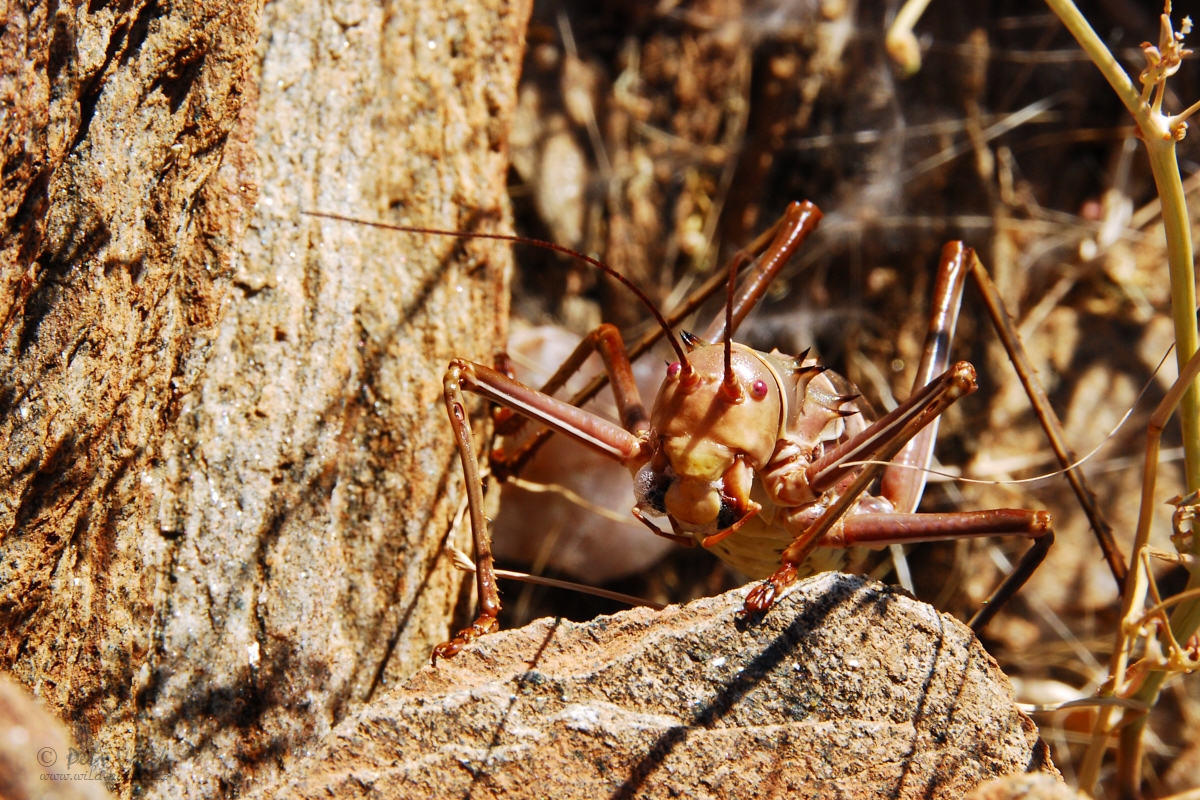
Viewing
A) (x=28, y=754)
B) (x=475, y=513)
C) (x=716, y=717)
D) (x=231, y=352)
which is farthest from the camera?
(x=231, y=352)

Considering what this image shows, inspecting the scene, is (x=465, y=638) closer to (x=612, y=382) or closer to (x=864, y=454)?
(x=612, y=382)

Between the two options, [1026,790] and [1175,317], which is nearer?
[1026,790]

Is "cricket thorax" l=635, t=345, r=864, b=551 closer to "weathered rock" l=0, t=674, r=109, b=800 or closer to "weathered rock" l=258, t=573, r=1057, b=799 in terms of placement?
"weathered rock" l=258, t=573, r=1057, b=799

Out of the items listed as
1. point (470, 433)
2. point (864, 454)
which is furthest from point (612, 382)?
point (864, 454)

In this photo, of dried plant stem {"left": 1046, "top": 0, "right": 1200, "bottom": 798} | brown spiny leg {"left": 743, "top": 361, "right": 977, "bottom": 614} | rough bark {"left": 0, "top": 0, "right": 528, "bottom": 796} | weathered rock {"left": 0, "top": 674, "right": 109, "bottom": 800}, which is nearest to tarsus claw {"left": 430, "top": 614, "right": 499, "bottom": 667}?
rough bark {"left": 0, "top": 0, "right": 528, "bottom": 796}

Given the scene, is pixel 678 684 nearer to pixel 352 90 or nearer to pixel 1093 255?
pixel 352 90

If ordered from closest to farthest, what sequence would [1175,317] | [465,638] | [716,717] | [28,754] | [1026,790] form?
[28,754]
[1026,790]
[716,717]
[465,638]
[1175,317]
